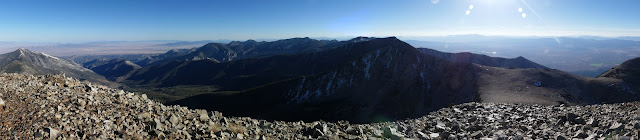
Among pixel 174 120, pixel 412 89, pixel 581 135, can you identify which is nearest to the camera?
pixel 581 135

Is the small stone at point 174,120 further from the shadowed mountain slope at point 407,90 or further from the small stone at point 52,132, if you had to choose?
the shadowed mountain slope at point 407,90

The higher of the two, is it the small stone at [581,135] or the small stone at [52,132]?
the small stone at [52,132]

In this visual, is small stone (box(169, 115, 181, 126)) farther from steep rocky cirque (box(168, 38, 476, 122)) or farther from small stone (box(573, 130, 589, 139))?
steep rocky cirque (box(168, 38, 476, 122))

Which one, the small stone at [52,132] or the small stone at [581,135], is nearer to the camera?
the small stone at [52,132]

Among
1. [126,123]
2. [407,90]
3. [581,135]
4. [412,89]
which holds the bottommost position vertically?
[407,90]

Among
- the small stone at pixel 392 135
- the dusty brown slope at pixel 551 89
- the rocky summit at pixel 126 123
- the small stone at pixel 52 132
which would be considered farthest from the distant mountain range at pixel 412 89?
the small stone at pixel 52 132

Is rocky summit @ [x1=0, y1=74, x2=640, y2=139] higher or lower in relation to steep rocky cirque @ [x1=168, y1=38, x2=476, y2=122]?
higher

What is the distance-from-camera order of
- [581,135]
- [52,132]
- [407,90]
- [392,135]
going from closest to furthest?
1. [52,132]
2. [581,135]
3. [392,135]
4. [407,90]

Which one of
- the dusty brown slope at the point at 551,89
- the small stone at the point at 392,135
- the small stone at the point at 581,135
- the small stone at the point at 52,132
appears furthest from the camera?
the dusty brown slope at the point at 551,89

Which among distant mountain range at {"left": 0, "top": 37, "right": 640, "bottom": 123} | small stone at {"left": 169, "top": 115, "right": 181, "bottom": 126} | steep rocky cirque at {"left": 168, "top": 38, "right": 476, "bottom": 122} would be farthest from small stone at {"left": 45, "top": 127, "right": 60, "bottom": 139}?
steep rocky cirque at {"left": 168, "top": 38, "right": 476, "bottom": 122}

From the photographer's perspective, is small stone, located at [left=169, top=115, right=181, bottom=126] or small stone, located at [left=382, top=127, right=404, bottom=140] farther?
small stone, located at [left=382, top=127, right=404, bottom=140]

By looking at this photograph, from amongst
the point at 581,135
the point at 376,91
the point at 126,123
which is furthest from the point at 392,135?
the point at 376,91

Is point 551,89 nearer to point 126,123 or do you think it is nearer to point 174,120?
point 174,120

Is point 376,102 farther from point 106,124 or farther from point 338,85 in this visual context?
point 106,124
